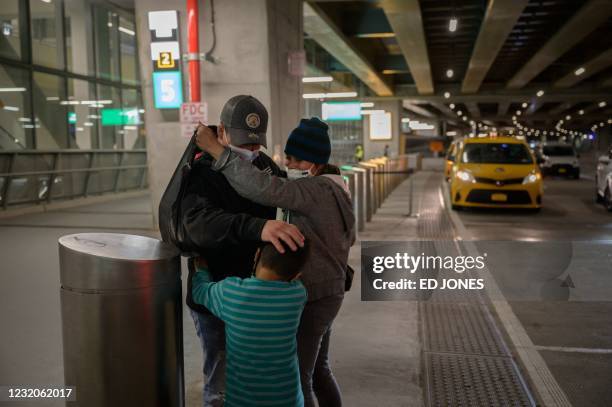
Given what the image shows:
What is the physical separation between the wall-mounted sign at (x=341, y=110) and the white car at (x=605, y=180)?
17.1 m

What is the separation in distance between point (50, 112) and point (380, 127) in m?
24.8

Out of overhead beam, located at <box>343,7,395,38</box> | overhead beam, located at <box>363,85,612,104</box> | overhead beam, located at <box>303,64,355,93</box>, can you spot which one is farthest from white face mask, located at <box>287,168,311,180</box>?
overhead beam, located at <box>363,85,612,104</box>

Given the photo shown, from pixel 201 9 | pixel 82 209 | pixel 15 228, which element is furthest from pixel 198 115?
pixel 82 209

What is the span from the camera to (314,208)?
275 centimetres

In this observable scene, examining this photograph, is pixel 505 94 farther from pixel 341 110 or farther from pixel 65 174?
pixel 65 174

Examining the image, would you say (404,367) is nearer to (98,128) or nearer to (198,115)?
(198,115)

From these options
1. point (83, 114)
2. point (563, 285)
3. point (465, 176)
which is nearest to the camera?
point (563, 285)

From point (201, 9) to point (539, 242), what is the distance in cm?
699

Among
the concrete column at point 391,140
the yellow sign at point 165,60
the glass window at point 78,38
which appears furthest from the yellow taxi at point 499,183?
the concrete column at point 391,140

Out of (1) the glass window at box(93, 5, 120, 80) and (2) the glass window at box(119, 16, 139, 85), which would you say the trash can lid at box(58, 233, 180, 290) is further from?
(2) the glass window at box(119, 16, 139, 85)

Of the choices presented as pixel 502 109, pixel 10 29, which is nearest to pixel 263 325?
pixel 10 29

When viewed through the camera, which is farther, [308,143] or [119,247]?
[308,143]

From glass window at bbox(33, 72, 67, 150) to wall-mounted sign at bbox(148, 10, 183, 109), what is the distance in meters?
9.04

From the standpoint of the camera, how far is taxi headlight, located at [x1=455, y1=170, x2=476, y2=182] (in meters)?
14.3
